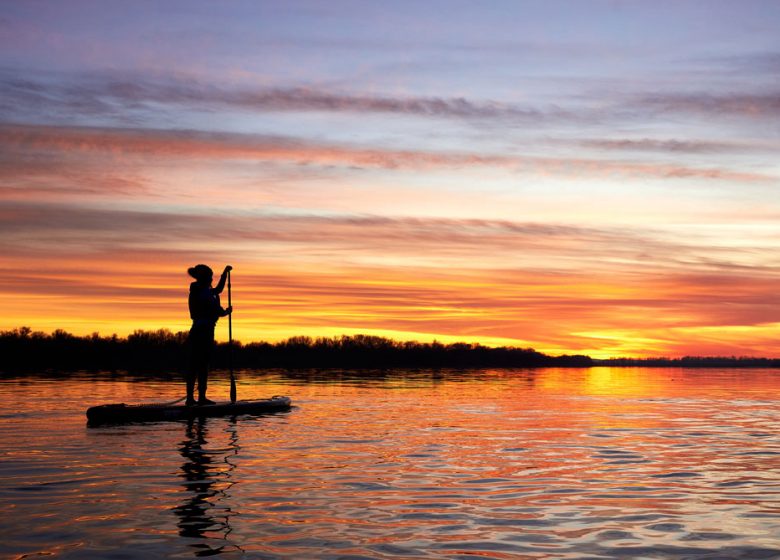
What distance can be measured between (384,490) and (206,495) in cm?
244

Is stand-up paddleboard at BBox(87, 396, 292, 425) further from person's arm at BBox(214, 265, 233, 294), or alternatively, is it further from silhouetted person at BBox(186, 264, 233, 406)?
person's arm at BBox(214, 265, 233, 294)

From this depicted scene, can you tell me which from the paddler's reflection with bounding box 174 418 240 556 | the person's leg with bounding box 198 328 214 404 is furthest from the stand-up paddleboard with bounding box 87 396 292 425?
the paddler's reflection with bounding box 174 418 240 556

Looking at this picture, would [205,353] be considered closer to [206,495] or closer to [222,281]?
[222,281]

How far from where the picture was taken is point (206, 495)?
1162 cm

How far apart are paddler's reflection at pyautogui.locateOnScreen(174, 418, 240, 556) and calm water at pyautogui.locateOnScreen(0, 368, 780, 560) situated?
0.14ft

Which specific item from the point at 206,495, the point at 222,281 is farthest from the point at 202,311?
the point at 206,495

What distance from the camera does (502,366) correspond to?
6929 inches

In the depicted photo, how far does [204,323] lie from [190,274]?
131cm

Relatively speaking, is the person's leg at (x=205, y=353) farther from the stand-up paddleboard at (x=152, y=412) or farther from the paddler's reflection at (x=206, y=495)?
the paddler's reflection at (x=206, y=495)

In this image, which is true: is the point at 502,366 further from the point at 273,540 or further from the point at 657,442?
the point at 273,540

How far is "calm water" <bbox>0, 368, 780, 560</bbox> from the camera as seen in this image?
886 centimetres

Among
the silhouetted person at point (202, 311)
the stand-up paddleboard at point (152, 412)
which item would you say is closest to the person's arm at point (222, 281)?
the silhouetted person at point (202, 311)

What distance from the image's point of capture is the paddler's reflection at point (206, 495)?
8984 mm

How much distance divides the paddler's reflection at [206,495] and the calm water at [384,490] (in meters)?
0.04
